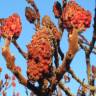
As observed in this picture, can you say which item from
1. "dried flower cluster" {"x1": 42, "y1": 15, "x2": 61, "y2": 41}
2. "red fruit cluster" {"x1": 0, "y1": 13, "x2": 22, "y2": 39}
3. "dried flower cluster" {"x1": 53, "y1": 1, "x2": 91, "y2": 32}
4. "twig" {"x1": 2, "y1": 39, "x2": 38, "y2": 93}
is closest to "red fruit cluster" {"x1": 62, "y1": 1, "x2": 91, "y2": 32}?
"dried flower cluster" {"x1": 53, "y1": 1, "x2": 91, "y2": 32}

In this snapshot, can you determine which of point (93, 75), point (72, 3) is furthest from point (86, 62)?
point (72, 3)

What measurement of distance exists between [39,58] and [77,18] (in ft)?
1.95

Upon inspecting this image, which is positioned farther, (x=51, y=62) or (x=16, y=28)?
(x=16, y=28)

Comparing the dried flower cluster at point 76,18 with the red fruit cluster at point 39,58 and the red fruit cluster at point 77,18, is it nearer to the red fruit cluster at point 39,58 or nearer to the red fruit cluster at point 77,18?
the red fruit cluster at point 77,18

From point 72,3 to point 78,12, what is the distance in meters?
0.35

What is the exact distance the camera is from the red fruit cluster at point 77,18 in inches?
130

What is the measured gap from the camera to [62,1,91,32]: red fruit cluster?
3.31 m

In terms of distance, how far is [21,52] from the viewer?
413 cm

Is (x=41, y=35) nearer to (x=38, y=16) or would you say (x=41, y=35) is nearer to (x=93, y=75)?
(x=38, y=16)

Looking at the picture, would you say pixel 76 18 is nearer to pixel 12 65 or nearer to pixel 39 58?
pixel 39 58

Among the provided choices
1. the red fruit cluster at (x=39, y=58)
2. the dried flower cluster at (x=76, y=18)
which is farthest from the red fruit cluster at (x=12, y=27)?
Answer: the dried flower cluster at (x=76, y=18)

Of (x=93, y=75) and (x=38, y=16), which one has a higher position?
(x=38, y=16)

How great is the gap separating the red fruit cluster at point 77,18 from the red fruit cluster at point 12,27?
0.51 metres

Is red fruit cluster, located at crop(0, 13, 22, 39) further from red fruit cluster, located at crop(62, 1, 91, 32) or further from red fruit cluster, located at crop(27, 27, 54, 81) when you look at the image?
red fruit cluster, located at crop(62, 1, 91, 32)
